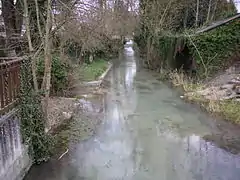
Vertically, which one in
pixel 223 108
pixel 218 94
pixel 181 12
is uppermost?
pixel 181 12

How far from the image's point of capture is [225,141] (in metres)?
8.12

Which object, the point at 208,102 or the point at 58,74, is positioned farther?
the point at 58,74

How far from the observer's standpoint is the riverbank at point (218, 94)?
407 inches

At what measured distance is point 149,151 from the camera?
24.5 ft

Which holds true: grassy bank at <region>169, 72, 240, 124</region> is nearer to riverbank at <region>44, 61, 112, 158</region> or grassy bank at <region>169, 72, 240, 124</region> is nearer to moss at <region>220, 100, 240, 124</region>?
moss at <region>220, 100, 240, 124</region>

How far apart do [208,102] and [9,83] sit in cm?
819

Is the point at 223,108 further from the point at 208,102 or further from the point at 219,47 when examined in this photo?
the point at 219,47

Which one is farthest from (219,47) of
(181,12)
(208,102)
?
(181,12)

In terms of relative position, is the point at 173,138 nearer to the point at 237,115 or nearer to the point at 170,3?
the point at 237,115

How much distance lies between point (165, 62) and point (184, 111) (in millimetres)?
10088

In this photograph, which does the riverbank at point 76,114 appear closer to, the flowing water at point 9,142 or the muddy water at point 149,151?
the muddy water at point 149,151

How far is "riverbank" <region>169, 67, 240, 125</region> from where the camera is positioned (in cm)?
1034

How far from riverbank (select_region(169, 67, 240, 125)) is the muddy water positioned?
58 centimetres

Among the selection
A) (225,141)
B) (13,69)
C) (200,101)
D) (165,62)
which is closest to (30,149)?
(13,69)
